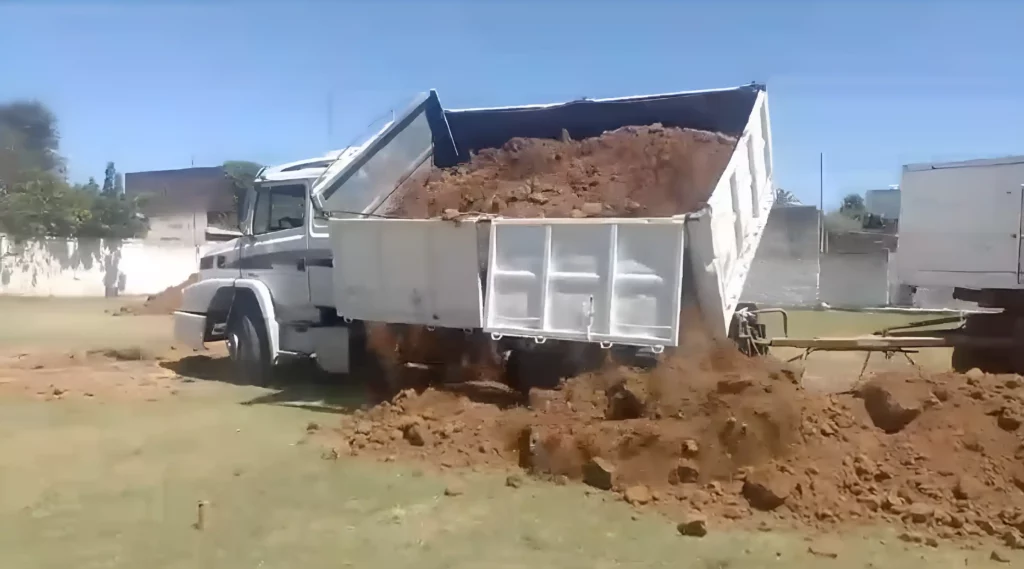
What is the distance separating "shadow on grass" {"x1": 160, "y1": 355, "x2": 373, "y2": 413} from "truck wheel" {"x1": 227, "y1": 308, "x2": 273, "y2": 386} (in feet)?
0.43

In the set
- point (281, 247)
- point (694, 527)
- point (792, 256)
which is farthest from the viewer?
point (792, 256)

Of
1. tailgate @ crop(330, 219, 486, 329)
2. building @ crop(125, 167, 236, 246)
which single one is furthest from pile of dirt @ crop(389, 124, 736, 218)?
building @ crop(125, 167, 236, 246)

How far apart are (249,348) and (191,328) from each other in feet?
3.80

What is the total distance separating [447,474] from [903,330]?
5.86 meters

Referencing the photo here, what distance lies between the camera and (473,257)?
8.80 metres

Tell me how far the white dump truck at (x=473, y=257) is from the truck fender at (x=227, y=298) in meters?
0.02

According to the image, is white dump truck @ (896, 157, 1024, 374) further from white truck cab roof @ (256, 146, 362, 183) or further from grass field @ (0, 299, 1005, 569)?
white truck cab roof @ (256, 146, 362, 183)

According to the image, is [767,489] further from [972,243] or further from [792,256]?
[792,256]

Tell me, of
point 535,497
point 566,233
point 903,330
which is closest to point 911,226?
point 903,330

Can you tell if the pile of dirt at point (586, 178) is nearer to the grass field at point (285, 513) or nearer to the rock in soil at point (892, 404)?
the rock in soil at point (892, 404)

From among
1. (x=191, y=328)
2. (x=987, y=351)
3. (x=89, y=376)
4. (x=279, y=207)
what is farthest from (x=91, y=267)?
(x=987, y=351)

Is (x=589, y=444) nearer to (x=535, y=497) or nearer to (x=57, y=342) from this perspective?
(x=535, y=497)

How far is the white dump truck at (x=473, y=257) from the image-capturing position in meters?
7.89

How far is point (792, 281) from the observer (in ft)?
90.5
